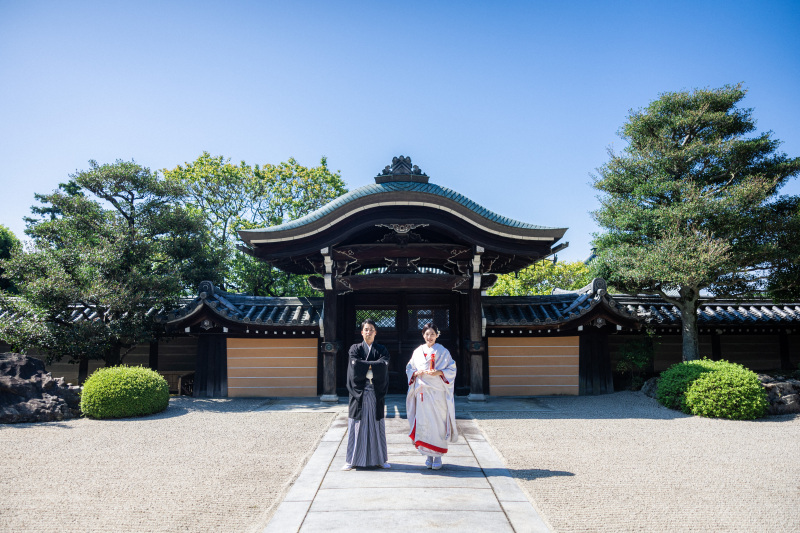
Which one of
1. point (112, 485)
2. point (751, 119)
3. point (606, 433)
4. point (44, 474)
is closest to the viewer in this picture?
point (112, 485)

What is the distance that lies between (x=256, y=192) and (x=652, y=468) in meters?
19.5

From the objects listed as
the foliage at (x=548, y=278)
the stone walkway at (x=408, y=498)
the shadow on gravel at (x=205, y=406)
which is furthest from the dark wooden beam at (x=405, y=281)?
the foliage at (x=548, y=278)

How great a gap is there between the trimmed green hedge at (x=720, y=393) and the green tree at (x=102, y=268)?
37.8ft

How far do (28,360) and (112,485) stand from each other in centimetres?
616

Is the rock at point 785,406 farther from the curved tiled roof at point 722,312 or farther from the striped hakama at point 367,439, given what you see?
the striped hakama at point 367,439

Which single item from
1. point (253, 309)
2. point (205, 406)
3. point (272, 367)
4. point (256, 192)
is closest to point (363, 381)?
point (205, 406)

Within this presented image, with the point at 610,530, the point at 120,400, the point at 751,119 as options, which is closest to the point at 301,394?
the point at 120,400

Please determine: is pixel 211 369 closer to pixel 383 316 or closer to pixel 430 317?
pixel 383 316

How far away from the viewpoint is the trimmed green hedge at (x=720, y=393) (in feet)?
28.0

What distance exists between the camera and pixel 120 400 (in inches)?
343

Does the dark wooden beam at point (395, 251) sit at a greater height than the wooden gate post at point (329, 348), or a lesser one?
greater

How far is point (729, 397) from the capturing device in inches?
337

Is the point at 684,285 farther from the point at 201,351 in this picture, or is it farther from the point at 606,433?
the point at 201,351

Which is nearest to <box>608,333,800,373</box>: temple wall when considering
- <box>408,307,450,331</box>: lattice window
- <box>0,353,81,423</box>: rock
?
<box>408,307,450,331</box>: lattice window
